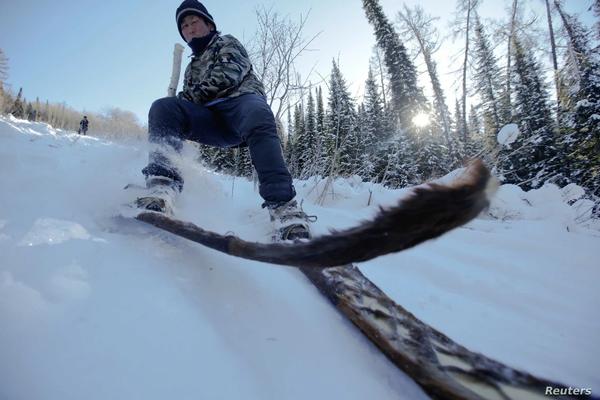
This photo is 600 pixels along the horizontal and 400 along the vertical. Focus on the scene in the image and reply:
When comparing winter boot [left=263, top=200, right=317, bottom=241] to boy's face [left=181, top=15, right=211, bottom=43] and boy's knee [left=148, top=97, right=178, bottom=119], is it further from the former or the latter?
boy's face [left=181, top=15, right=211, bottom=43]

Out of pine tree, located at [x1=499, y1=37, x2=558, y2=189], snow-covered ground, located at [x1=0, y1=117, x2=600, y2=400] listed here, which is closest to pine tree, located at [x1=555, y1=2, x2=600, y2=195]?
pine tree, located at [x1=499, y1=37, x2=558, y2=189]

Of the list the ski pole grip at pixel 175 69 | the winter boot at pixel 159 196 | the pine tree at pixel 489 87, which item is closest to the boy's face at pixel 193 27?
the winter boot at pixel 159 196

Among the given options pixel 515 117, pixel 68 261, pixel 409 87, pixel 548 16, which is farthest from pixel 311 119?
pixel 68 261

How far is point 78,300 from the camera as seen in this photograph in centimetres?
65

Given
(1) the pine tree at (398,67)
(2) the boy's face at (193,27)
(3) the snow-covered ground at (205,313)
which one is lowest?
(3) the snow-covered ground at (205,313)

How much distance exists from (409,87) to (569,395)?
18634mm

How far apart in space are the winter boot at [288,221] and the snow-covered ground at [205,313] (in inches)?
6.5

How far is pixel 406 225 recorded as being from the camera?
0.50 metres

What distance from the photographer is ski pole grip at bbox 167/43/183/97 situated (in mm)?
4262

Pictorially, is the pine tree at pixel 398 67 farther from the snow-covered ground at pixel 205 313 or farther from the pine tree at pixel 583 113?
the snow-covered ground at pixel 205 313

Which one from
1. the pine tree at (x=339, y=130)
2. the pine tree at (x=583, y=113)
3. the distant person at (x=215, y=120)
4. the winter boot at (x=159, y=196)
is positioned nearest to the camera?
the winter boot at (x=159, y=196)

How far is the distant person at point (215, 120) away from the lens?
143 cm

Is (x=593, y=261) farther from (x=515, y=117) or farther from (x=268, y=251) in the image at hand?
(x=515, y=117)

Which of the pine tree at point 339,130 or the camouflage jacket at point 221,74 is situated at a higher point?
the pine tree at point 339,130
